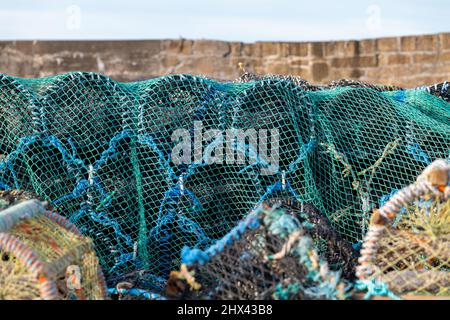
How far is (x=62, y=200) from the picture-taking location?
346 centimetres

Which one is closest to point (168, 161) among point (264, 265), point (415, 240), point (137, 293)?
point (137, 293)

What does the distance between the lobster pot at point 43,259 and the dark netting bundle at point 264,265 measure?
0.36 meters

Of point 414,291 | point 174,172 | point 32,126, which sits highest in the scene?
point 32,126

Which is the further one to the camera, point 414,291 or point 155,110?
point 155,110

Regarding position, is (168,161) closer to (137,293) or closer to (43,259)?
(137,293)

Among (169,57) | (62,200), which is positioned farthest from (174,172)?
(169,57)

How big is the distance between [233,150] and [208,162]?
13 cm

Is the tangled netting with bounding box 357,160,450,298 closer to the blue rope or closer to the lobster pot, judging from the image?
the blue rope

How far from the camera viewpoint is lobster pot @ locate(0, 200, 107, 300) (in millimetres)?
2281

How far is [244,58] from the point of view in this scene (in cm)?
1027

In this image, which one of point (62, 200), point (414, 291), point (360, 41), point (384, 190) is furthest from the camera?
point (360, 41)

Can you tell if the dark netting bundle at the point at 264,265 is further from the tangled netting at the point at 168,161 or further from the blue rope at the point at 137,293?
the tangled netting at the point at 168,161

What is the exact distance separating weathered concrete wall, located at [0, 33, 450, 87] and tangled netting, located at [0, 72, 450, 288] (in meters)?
6.30
